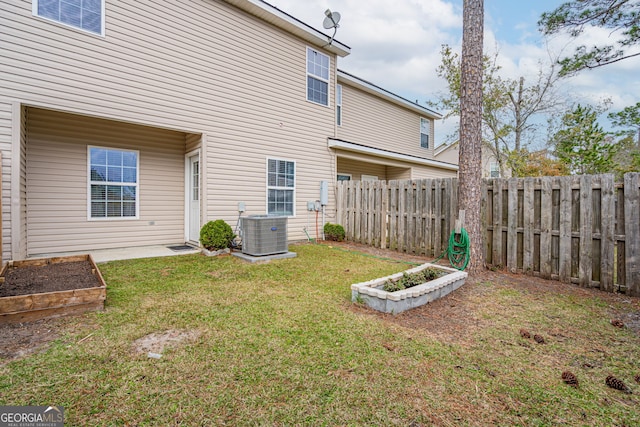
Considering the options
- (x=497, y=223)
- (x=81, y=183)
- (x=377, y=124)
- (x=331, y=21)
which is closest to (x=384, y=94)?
(x=377, y=124)

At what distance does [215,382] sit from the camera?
1967 mm

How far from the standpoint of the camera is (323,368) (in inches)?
84.4

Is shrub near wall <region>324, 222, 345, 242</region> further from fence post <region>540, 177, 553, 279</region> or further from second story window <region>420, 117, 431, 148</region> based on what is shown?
second story window <region>420, 117, 431, 148</region>

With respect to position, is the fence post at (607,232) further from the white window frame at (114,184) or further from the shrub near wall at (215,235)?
the white window frame at (114,184)

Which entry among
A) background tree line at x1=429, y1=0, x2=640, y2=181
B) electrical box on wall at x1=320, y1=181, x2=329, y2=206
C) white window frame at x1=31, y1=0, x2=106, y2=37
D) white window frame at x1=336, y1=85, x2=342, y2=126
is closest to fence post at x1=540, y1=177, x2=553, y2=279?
background tree line at x1=429, y1=0, x2=640, y2=181

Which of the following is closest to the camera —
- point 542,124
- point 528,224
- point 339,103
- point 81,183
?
point 528,224

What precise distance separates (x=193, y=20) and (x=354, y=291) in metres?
6.77

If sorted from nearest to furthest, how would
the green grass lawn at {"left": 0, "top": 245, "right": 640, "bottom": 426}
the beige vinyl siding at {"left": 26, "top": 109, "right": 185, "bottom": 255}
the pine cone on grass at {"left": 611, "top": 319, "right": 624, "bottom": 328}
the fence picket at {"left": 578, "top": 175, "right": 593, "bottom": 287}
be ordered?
the green grass lawn at {"left": 0, "top": 245, "right": 640, "bottom": 426}
the pine cone on grass at {"left": 611, "top": 319, "right": 624, "bottom": 328}
the fence picket at {"left": 578, "top": 175, "right": 593, "bottom": 287}
the beige vinyl siding at {"left": 26, "top": 109, "right": 185, "bottom": 255}

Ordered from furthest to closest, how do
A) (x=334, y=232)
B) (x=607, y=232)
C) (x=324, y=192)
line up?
(x=324, y=192) < (x=334, y=232) < (x=607, y=232)

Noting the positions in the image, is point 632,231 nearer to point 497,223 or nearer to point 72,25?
point 497,223

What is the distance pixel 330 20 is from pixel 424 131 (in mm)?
8176

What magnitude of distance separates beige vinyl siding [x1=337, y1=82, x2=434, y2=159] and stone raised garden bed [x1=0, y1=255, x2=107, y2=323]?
875 cm

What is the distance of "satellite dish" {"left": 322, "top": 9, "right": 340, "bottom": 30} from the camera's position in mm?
8197

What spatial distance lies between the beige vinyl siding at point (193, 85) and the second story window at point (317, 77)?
0.75ft
